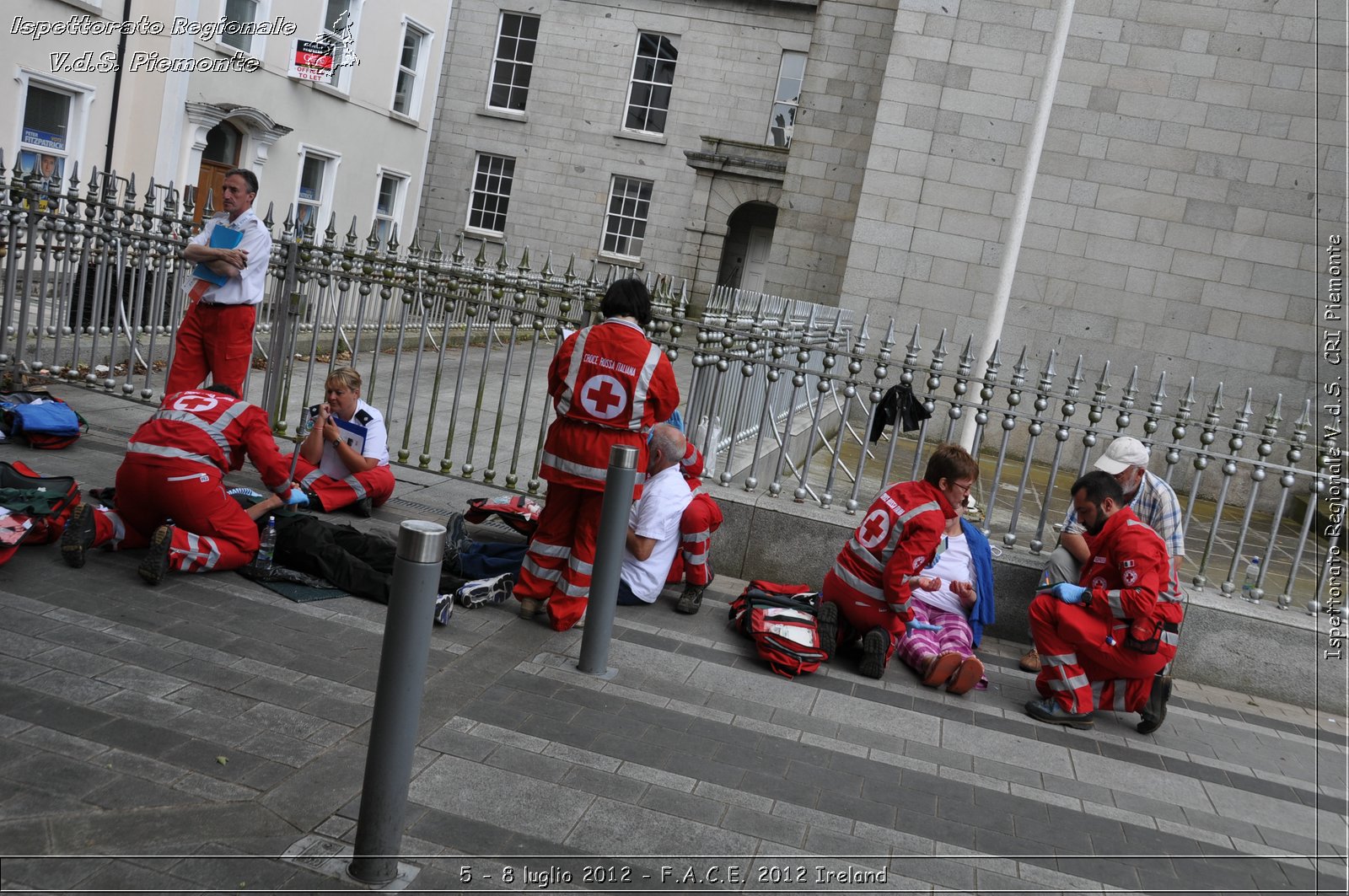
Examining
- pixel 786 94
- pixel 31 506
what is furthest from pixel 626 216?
pixel 31 506

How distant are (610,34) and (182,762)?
24.8 metres

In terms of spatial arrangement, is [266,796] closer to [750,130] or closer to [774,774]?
[774,774]

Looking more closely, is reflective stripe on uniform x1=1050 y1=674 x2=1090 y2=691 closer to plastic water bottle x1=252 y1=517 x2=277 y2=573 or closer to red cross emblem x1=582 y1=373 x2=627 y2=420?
red cross emblem x1=582 y1=373 x2=627 y2=420

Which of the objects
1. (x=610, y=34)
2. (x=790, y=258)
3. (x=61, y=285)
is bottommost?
(x=61, y=285)

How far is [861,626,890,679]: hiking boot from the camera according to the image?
5559 millimetres

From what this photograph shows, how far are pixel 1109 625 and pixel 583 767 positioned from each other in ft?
9.42

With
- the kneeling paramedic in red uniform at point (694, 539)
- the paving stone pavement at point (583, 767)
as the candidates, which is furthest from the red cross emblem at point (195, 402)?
the kneeling paramedic in red uniform at point (694, 539)

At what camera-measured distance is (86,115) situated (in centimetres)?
1502

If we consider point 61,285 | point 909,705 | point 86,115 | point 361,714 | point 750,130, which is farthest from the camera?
point 750,130

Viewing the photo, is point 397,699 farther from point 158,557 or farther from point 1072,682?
Answer: point 1072,682

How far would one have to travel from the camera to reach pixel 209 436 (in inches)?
208

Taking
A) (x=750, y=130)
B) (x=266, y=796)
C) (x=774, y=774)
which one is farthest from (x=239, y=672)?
(x=750, y=130)

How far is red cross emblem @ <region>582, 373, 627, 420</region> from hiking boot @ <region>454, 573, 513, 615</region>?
1.11m

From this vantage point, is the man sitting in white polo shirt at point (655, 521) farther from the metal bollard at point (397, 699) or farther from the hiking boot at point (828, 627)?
the metal bollard at point (397, 699)
